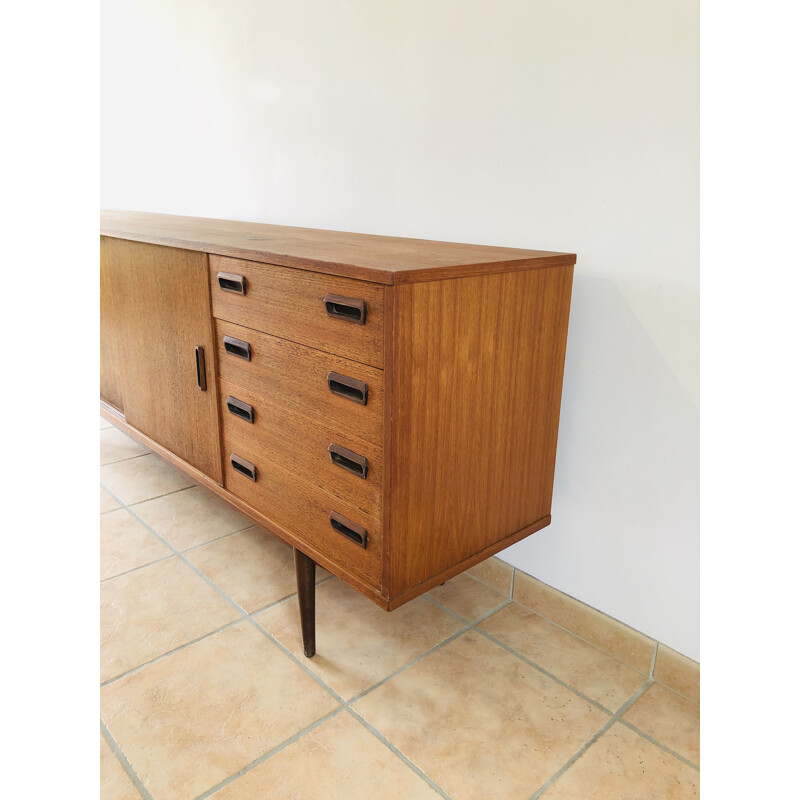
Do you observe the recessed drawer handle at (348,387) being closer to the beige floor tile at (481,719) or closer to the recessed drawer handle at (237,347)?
the recessed drawer handle at (237,347)

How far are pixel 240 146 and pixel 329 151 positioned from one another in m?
0.52

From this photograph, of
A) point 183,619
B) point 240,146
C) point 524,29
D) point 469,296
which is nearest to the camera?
point 469,296

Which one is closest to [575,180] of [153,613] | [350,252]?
[350,252]

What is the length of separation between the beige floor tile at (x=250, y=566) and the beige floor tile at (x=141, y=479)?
0.38 m

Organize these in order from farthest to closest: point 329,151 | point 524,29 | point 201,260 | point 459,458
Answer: point 329,151 → point 201,260 → point 524,29 → point 459,458

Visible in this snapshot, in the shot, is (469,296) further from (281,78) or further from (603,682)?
(281,78)

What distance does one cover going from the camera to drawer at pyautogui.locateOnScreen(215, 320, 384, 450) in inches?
46.4

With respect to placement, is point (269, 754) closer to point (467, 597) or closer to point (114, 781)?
point (114, 781)

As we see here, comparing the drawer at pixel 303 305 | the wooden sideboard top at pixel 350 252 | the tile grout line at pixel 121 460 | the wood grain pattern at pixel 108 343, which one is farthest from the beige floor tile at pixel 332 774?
the tile grout line at pixel 121 460

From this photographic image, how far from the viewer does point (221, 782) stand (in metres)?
1.21

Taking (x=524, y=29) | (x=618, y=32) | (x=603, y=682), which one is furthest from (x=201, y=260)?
(x=603, y=682)

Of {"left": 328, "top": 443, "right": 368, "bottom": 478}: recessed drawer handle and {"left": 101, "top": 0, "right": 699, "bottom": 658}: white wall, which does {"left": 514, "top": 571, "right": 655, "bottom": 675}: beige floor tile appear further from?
{"left": 328, "top": 443, "right": 368, "bottom": 478}: recessed drawer handle

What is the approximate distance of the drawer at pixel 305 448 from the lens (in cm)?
123

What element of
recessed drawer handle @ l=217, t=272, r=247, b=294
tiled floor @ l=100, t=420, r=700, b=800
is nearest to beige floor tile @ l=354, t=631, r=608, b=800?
tiled floor @ l=100, t=420, r=700, b=800
